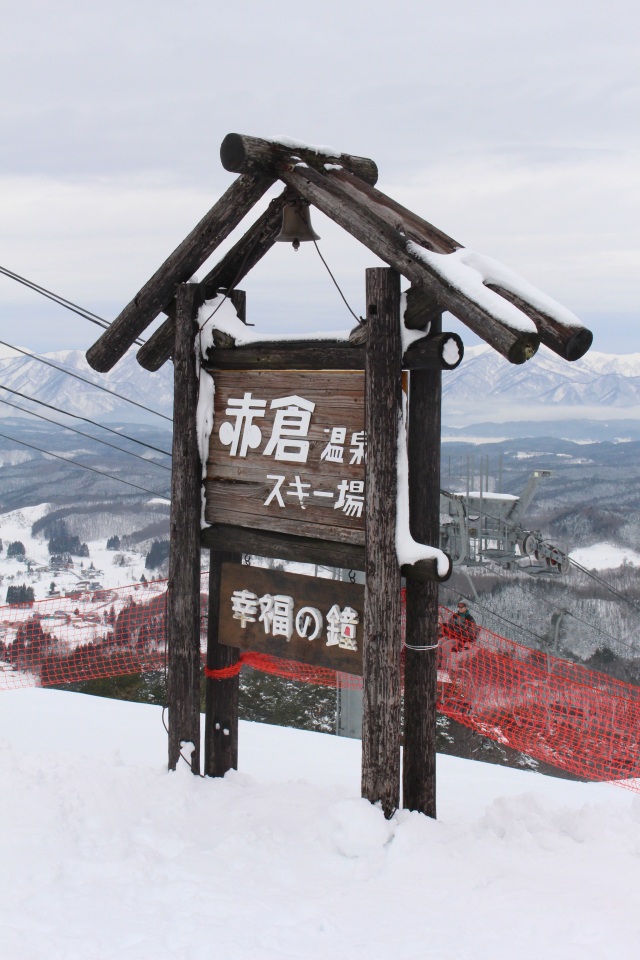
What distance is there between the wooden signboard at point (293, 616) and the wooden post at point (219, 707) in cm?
17

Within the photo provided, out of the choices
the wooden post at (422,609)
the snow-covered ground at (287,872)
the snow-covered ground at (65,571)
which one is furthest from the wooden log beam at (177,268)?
the snow-covered ground at (65,571)

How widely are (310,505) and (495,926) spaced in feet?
8.78

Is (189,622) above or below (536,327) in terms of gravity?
below

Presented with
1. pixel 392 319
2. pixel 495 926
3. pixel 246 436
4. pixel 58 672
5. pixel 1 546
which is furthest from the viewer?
pixel 1 546

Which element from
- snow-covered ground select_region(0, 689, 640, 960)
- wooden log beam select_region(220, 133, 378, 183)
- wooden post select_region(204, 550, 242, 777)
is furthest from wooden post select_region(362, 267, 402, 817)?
wooden post select_region(204, 550, 242, 777)

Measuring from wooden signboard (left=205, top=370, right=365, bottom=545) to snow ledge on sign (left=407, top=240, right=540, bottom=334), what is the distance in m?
0.86

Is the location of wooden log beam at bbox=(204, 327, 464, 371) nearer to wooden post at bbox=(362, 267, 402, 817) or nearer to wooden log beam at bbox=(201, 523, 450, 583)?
wooden post at bbox=(362, 267, 402, 817)

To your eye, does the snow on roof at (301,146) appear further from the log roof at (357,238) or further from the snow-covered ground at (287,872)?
the snow-covered ground at (287,872)

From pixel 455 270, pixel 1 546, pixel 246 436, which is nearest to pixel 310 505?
pixel 246 436

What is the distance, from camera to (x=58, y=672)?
36.4 ft

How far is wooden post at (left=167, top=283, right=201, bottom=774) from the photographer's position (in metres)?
6.46

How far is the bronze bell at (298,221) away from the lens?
6094mm

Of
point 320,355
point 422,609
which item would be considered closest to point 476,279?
point 320,355

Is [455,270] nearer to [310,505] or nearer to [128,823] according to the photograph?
[310,505]
